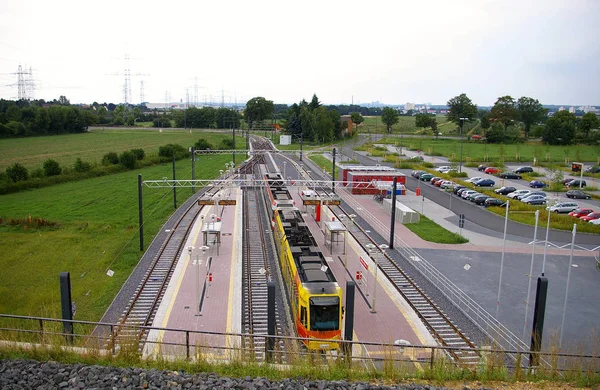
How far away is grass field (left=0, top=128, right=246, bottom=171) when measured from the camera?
Result: 60000mm

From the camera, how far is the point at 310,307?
14.0m

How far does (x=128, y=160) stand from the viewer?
183ft

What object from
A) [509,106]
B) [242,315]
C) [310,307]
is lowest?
[242,315]

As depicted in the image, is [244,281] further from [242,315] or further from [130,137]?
[130,137]

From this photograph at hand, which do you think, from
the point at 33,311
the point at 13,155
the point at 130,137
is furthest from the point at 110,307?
the point at 130,137

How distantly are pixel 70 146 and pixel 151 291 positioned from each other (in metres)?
67.3

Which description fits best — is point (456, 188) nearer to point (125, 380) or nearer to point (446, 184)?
point (446, 184)

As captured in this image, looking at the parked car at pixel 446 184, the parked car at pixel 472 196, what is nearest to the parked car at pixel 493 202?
the parked car at pixel 472 196

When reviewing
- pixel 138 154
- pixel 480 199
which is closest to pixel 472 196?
pixel 480 199

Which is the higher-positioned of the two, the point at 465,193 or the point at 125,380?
the point at 125,380

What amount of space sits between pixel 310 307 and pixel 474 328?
694 centimetres

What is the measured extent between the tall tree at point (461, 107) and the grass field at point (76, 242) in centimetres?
8335

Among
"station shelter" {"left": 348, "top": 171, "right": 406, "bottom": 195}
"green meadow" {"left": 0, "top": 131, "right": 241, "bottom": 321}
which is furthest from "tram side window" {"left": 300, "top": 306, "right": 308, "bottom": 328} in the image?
"station shelter" {"left": 348, "top": 171, "right": 406, "bottom": 195}

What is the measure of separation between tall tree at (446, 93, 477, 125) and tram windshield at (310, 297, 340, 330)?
102986 millimetres
